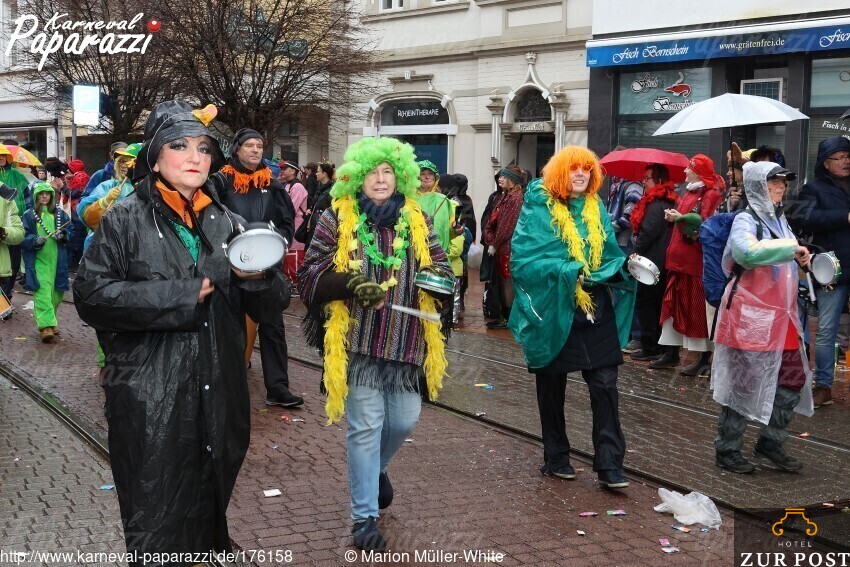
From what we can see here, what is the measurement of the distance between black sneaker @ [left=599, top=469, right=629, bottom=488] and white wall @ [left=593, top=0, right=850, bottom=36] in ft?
39.1

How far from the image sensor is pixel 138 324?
349 centimetres

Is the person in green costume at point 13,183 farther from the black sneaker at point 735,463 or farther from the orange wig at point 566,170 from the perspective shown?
the black sneaker at point 735,463

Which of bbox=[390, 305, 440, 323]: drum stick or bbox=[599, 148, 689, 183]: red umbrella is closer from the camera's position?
bbox=[390, 305, 440, 323]: drum stick

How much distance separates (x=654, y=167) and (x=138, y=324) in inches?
308

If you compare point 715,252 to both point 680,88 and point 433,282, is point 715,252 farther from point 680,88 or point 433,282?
point 680,88

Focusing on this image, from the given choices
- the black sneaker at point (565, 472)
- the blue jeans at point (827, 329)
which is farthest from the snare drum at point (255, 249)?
the blue jeans at point (827, 329)

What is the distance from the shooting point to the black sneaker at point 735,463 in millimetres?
6332

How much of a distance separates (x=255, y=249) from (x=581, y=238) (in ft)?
9.64

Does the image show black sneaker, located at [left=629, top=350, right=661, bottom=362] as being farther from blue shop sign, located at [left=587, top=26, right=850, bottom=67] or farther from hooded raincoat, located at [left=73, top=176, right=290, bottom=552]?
blue shop sign, located at [left=587, top=26, right=850, bottom=67]

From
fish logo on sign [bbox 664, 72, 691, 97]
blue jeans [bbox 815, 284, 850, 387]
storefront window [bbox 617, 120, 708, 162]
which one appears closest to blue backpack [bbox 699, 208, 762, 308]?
blue jeans [bbox 815, 284, 850, 387]

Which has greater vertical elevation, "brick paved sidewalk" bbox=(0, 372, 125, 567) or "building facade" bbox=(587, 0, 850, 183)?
"building facade" bbox=(587, 0, 850, 183)

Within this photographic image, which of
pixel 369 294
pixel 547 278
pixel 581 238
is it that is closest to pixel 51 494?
pixel 369 294

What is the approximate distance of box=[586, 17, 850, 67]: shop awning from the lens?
1561 cm

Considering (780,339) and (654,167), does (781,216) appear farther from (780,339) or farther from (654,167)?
(654,167)
